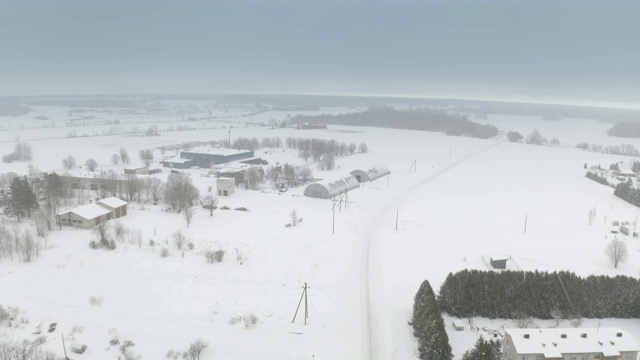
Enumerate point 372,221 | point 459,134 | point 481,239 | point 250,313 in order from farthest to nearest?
point 459,134 → point 372,221 → point 481,239 → point 250,313

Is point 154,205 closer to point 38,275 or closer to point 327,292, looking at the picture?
point 38,275

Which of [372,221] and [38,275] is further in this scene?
[372,221]

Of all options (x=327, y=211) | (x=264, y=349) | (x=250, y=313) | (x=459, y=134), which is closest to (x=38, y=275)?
(x=250, y=313)

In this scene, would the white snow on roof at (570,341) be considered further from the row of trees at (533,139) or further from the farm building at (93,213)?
the row of trees at (533,139)

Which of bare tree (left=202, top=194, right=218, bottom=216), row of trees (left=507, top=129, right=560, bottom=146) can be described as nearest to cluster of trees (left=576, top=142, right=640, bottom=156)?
row of trees (left=507, top=129, right=560, bottom=146)

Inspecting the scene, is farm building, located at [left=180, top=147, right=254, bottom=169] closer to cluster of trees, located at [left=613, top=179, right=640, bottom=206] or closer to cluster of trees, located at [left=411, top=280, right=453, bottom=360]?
A: cluster of trees, located at [left=411, top=280, right=453, bottom=360]
